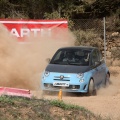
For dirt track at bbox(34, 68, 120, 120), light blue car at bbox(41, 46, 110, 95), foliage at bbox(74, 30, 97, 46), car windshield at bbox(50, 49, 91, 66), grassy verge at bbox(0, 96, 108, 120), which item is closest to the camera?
grassy verge at bbox(0, 96, 108, 120)

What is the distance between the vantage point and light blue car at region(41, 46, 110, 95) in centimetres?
Result: 1332

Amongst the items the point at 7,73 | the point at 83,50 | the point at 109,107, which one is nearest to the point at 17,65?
the point at 7,73

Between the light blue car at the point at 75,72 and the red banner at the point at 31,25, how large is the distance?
420 centimetres

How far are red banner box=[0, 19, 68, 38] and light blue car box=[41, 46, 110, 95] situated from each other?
4.20 metres

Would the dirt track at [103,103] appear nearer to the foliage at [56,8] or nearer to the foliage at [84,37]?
the foliage at [84,37]

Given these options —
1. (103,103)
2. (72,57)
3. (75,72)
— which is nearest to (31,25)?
(72,57)

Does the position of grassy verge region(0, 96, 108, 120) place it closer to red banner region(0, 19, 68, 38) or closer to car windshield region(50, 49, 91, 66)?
car windshield region(50, 49, 91, 66)

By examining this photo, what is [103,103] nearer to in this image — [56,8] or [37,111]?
[37,111]

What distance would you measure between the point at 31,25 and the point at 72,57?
5.15 meters

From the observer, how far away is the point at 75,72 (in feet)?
44.1

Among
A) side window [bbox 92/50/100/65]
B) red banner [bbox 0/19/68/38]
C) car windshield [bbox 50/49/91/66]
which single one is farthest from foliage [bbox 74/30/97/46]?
car windshield [bbox 50/49/91/66]

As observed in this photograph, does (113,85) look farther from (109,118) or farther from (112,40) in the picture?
(109,118)

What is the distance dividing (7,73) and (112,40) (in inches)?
330

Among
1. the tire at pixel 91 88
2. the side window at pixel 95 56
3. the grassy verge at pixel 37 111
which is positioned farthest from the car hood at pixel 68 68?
the grassy verge at pixel 37 111
